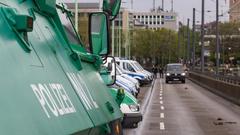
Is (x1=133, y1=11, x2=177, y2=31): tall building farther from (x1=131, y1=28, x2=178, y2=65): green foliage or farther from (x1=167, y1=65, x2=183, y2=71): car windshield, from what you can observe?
(x1=167, y1=65, x2=183, y2=71): car windshield

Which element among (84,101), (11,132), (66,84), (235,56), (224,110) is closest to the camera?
(11,132)

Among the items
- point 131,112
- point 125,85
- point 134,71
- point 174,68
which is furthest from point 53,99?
point 174,68

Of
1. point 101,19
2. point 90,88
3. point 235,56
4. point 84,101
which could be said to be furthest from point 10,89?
point 235,56

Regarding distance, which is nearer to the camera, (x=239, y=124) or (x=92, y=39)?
(x=92, y=39)

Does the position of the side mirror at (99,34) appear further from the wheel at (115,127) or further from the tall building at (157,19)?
the tall building at (157,19)

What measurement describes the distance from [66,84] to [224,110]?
853 inches

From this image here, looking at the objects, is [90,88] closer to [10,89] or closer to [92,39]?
[92,39]

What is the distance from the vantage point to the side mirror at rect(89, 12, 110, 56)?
5000mm

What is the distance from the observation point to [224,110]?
2467 centimetres

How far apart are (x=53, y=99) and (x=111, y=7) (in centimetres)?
218

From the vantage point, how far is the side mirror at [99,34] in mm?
5000

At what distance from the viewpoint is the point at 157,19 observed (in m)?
148

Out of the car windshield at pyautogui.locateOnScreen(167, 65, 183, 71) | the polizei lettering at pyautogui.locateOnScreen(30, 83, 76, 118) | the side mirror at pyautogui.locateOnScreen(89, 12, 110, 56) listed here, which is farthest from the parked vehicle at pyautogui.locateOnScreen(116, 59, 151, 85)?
the polizei lettering at pyautogui.locateOnScreen(30, 83, 76, 118)

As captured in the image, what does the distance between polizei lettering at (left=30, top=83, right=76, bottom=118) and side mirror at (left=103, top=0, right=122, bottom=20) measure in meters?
1.76
